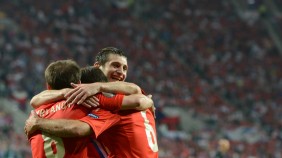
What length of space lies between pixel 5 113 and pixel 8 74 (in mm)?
2047

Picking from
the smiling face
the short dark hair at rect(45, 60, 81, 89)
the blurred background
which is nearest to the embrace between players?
the short dark hair at rect(45, 60, 81, 89)

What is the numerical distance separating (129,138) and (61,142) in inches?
19.4

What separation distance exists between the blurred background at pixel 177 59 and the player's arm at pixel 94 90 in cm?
874

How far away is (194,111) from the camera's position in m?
20.5

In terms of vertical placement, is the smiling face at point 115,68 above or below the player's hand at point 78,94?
above

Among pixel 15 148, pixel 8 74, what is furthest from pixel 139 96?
pixel 8 74

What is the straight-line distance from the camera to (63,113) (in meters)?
3.46

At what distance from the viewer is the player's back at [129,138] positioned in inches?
146

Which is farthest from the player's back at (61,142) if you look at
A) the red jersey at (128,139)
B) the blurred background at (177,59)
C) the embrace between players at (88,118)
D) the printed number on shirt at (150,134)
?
the blurred background at (177,59)

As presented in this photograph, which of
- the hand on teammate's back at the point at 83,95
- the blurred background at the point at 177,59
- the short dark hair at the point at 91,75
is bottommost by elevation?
the blurred background at the point at 177,59

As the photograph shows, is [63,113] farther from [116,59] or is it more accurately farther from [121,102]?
[116,59]

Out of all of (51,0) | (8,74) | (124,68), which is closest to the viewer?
(124,68)

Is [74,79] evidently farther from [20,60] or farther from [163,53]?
[163,53]

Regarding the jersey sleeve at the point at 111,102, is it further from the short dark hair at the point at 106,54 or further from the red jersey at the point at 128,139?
the short dark hair at the point at 106,54
